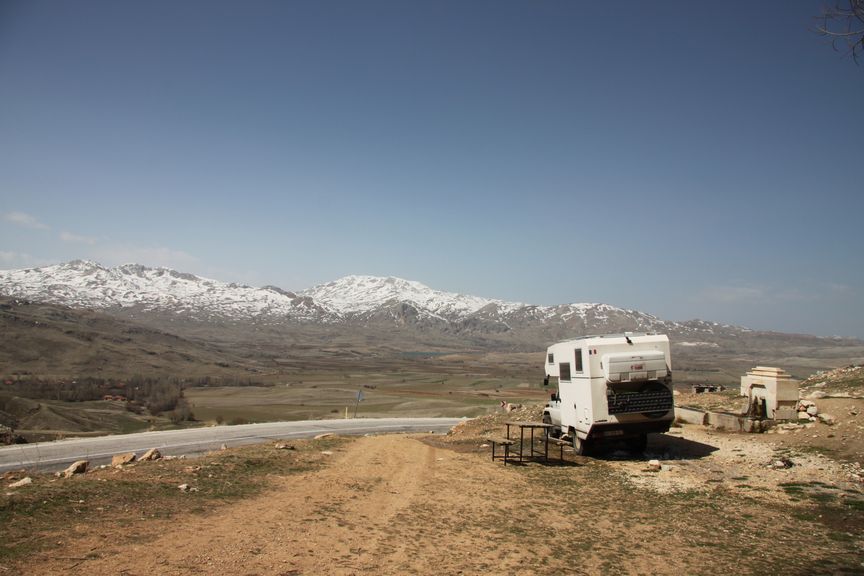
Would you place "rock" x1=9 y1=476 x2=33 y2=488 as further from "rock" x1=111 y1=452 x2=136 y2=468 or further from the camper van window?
the camper van window

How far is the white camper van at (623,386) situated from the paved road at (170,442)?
69.2ft

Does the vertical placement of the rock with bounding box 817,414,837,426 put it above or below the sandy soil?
above

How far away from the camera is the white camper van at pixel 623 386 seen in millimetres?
17109

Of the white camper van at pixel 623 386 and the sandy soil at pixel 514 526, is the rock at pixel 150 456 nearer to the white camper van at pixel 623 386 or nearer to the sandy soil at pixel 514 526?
the sandy soil at pixel 514 526

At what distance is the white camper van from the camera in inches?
674

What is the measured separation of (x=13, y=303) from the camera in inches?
7451

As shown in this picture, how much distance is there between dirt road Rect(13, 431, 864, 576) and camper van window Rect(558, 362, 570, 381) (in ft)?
13.8

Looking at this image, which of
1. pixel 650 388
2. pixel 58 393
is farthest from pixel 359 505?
pixel 58 393

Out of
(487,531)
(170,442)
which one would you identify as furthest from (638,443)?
(170,442)

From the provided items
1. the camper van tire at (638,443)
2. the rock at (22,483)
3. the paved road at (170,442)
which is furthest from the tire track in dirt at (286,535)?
the paved road at (170,442)

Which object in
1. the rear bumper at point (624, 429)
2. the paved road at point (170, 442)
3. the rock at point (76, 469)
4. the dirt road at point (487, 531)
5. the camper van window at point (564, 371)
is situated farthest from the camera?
the paved road at point (170, 442)

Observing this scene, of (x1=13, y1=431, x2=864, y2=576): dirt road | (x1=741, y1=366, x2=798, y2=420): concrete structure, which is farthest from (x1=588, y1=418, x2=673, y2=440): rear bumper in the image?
(x1=741, y1=366, x2=798, y2=420): concrete structure

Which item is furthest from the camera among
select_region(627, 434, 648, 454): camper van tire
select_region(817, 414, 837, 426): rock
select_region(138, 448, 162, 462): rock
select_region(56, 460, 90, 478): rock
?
select_region(817, 414, 837, 426): rock

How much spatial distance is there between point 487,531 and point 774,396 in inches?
659
